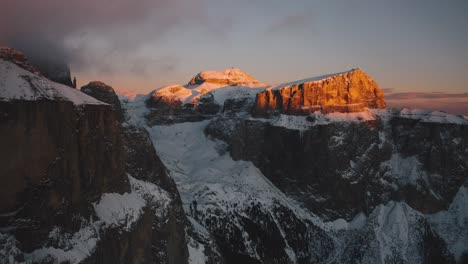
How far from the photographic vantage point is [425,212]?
86875mm

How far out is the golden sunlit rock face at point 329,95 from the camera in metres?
94.6

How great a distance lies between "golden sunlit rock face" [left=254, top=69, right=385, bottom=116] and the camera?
94.6 metres

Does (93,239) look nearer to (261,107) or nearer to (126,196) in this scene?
(126,196)

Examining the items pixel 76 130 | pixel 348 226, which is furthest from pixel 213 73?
pixel 76 130

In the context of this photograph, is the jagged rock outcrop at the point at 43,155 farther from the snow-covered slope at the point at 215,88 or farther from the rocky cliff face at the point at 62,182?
the snow-covered slope at the point at 215,88

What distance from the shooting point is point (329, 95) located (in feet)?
312

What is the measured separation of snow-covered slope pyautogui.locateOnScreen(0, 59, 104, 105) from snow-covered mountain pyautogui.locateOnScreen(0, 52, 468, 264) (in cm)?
11

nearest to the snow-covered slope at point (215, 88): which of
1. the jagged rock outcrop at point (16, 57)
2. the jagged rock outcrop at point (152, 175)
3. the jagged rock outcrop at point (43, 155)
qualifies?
the jagged rock outcrop at point (152, 175)

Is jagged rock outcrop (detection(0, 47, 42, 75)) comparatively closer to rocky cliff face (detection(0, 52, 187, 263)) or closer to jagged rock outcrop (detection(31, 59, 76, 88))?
rocky cliff face (detection(0, 52, 187, 263))

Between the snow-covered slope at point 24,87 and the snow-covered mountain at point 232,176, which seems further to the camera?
the snow-covered mountain at point 232,176

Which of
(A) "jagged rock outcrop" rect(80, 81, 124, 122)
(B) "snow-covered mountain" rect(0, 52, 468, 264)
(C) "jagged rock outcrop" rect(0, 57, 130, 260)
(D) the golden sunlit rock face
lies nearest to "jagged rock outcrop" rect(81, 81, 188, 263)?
(A) "jagged rock outcrop" rect(80, 81, 124, 122)

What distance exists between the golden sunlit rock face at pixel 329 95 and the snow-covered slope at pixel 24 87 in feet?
228

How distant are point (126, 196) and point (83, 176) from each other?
7.33m

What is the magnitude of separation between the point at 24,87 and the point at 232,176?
6615cm
